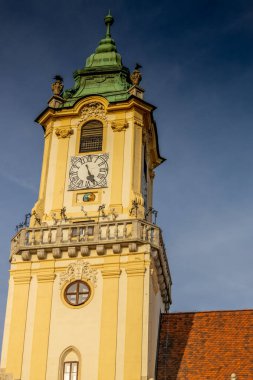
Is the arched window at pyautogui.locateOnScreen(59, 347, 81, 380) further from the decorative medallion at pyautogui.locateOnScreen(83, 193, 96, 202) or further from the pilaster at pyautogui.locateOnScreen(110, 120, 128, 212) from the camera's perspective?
the decorative medallion at pyautogui.locateOnScreen(83, 193, 96, 202)

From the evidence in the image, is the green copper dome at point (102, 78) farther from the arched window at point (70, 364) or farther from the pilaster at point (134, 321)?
the arched window at point (70, 364)

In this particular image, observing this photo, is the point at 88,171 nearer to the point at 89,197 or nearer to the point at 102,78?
the point at 89,197

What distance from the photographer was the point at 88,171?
33.0 m

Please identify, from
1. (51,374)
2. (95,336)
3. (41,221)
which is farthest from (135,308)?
(41,221)

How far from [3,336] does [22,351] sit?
0.96 m

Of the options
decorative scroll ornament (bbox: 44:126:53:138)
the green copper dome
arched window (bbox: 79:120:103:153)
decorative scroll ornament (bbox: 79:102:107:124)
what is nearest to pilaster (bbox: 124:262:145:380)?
arched window (bbox: 79:120:103:153)

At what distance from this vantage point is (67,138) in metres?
34.2

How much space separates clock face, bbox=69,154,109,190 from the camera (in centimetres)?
3262

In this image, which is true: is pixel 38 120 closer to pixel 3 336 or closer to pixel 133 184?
pixel 133 184

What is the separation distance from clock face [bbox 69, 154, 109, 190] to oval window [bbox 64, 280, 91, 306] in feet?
14.8

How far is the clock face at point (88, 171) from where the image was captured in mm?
32625

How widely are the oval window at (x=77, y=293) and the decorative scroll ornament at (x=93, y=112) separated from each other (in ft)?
25.4

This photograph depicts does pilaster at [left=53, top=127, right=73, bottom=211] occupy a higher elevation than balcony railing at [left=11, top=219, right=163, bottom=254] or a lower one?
higher

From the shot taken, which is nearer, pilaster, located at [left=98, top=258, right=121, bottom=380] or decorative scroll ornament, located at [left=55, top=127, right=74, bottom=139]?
pilaster, located at [left=98, top=258, right=121, bottom=380]
